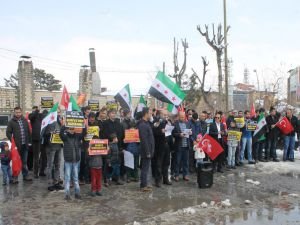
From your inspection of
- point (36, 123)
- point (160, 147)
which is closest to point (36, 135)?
point (36, 123)

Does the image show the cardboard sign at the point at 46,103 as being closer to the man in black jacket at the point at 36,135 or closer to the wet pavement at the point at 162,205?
the man in black jacket at the point at 36,135

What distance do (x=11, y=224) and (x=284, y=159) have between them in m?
10.9

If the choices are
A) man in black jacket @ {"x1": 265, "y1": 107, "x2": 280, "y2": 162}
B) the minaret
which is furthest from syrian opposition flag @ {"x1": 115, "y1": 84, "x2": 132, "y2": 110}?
the minaret

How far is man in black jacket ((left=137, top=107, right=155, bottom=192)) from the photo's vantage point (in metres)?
9.69

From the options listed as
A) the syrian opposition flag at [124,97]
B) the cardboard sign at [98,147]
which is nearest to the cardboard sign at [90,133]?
the cardboard sign at [98,147]

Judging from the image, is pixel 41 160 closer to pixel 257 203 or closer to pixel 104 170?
pixel 104 170

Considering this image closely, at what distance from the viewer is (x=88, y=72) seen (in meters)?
39.5

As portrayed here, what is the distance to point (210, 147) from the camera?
11367 mm

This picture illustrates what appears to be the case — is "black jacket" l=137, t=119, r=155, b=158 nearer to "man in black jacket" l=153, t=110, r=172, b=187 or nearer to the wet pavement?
"man in black jacket" l=153, t=110, r=172, b=187

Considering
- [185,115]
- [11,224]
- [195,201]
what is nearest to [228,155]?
[185,115]

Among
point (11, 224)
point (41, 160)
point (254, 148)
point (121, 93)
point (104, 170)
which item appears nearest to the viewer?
point (11, 224)

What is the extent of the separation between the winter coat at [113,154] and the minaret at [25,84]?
2581 cm

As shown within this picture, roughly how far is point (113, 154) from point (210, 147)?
278 centimetres

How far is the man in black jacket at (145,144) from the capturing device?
381 inches
